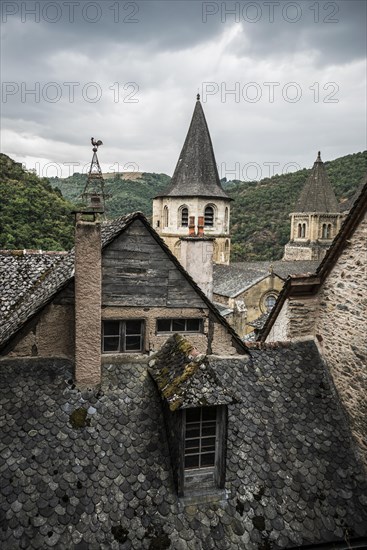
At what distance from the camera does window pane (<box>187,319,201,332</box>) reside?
24.5ft

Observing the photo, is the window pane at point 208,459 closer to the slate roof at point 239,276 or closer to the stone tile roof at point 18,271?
the stone tile roof at point 18,271

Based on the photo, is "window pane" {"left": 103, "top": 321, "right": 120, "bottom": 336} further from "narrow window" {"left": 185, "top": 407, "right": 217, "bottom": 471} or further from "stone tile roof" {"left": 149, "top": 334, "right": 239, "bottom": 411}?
"narrow window" {"left": 185, "top": 407, "right": 217, "bottom": 471}

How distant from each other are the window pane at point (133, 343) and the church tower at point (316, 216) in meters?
51.1

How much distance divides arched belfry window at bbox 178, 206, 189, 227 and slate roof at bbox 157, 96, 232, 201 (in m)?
1.44

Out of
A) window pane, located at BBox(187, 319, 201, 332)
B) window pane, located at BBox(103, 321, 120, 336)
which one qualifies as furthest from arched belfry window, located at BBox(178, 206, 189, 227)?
window pane, located at BBox(103, 321, 120, 336)

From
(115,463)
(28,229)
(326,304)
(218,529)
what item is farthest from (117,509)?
(28,229)

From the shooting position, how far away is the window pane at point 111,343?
→ 23.0 feet

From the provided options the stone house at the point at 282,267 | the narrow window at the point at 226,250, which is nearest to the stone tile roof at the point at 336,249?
the stone house at the point at 282,267

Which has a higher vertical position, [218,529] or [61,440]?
[61,440]

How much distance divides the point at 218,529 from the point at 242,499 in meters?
0.56

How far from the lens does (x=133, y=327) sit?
7.21 m

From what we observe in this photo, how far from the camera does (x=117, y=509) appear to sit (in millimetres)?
5293

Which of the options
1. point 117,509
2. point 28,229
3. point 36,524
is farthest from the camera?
point 28,229

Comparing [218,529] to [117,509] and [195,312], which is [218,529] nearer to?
[117,509]
